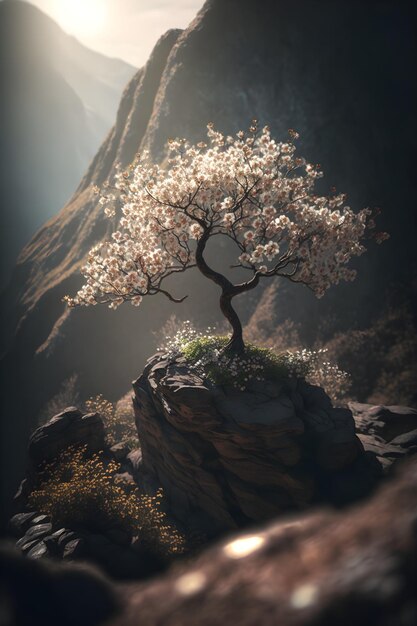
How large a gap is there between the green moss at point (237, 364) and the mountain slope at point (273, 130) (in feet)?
65.8

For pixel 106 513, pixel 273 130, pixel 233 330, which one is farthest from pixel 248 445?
pixel 273 130

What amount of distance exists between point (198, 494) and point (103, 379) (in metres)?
32.1

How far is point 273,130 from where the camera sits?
144 ft

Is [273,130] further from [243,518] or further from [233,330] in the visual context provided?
[243,518]

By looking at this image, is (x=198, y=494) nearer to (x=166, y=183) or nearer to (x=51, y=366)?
(x=166, y=183)

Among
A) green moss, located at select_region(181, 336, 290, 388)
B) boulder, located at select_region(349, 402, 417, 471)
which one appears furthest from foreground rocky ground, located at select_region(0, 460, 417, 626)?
A: boulder, located at select_region(349, 402, 417, 471)

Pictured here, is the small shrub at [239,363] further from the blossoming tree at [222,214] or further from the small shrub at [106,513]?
the small shrub at [106,513]

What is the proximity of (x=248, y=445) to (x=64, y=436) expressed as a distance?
11.3 metres

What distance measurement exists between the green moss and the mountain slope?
65.8 feet

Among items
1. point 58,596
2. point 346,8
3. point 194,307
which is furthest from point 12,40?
point 58,596

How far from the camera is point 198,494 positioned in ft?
52.2

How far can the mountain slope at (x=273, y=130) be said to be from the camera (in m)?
36.4

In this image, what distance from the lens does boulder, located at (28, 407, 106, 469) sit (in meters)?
18.7

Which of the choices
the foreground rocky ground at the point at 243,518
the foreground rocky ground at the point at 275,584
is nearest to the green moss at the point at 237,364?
the foreground rocky ground at the point at 243,518
